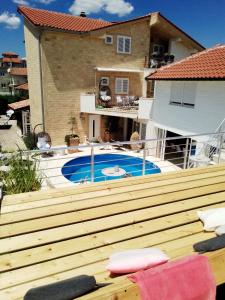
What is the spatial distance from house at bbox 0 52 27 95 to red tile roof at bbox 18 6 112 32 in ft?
121

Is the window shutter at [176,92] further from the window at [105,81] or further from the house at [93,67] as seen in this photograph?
the window at [105,81]

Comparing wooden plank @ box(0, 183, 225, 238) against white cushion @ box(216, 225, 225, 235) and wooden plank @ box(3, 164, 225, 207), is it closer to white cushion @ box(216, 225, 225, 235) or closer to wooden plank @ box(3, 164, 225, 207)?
wooden plank @ box(3, 164, 225, 207)

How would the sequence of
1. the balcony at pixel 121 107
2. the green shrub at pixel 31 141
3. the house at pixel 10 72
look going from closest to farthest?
the balcony at pixel 121 107 < the green shrub at pixel 31 141 < the house at pixel 10 72

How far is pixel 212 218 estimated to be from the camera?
12.7 ft

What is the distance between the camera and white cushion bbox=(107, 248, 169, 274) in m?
2.74

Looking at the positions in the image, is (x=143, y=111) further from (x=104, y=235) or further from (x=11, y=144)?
(x=104, y=235)

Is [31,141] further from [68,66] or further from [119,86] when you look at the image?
[119,86]

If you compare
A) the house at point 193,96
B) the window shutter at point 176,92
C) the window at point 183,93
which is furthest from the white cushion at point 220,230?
the window shutter at point 176,92

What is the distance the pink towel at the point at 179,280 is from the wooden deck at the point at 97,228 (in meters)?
0.13

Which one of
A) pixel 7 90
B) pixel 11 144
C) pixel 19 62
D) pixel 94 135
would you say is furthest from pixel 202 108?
pixel 19 62

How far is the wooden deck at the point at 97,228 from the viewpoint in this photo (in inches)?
114

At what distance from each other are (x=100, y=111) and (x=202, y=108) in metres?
9.15

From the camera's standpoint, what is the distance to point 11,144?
2180cm

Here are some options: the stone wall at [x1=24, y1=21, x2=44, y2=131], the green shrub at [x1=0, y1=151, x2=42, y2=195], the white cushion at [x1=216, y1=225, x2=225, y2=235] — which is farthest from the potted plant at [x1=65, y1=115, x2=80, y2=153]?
the white cushion at [x1=216, y1=225, x2=225, y2=235]
